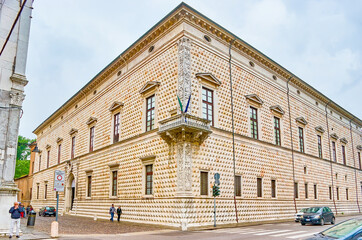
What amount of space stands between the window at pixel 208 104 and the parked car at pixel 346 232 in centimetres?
1367

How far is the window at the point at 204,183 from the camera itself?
1936 centimetres

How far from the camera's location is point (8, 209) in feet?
45.3

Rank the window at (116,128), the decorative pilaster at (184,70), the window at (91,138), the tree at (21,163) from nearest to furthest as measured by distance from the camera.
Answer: the decorative pilaster at (184,70) < the window at (116,128) < the window at (91,138) < the tree at (21,163)

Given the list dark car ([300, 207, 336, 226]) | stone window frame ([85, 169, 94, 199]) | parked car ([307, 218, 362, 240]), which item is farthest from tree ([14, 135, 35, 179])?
parked car ([307, 218, 362, 240])

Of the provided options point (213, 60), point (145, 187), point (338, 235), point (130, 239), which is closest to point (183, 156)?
point (145, 187)

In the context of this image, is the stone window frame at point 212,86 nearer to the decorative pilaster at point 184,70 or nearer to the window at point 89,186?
the decorative pilaster at point 184,70

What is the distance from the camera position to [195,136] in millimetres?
18828

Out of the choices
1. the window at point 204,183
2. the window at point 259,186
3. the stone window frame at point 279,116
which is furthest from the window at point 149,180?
the stone window frame at point 279,116

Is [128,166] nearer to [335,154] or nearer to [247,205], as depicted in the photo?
[247,205]

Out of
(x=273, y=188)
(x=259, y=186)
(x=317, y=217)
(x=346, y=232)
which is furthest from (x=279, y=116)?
(x=346, y=232)

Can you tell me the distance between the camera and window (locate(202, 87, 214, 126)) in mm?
20938

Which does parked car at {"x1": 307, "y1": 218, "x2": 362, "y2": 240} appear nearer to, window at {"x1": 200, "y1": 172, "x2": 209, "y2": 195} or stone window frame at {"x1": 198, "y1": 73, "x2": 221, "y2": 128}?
window at {"x1": 200, "y1": 172, "x2": 209, "y2": 195}

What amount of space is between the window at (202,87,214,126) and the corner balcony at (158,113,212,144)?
1658 millimetres

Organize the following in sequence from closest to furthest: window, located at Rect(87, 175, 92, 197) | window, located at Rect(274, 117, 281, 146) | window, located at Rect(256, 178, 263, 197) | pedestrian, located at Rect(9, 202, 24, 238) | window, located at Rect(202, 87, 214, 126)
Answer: pedestrian, located at Rect(9, 202, 24, 238)
window, located at Rect(202, 87, 214, 126)
window, located at Rect(256, 178, 263, 197)
window, located at Rect(274, 117, 281, 146)
window, located at Rect(87, 175, 92, 197)
